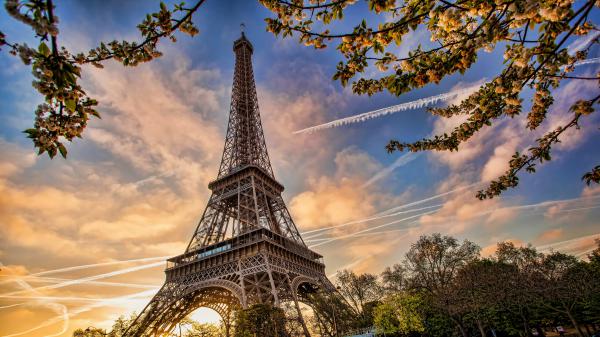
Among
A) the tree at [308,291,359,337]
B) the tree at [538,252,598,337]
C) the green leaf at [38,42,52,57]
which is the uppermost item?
the green leaf at [38,42,52,57]

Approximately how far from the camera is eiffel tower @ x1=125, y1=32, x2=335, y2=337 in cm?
2779

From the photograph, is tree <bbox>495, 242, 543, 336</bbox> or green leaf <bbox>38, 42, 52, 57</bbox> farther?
tree <bbox>495, 242, 543, 336</bbox>

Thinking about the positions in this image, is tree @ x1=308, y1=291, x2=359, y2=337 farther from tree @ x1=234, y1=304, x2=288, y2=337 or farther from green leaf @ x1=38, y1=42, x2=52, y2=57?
green leaf @ x1=38, y1=42, x2=52, y2=57

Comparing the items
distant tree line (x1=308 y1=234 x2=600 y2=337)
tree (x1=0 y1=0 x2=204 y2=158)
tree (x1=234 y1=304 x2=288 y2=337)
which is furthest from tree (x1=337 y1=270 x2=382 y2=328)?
tree (x1=0 y1=0 x2=204 y2=158)

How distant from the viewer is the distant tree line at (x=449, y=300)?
26.5m

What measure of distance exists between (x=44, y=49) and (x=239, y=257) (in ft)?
95.5

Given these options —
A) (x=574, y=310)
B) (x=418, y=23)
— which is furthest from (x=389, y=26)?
(x=574, y=310)

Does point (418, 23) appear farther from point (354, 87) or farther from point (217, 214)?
point (217, 214)

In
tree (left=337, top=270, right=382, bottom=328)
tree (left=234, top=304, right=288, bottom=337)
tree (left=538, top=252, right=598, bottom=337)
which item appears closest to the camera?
tree (left=234, top=304, right=288, bottom=337)

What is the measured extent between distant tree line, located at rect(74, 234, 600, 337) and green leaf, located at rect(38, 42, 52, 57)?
2190 cm

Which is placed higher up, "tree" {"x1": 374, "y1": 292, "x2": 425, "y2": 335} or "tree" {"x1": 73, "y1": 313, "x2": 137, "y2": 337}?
"tree" {"x1": 73, "y1": 313, "x2": 137, "y2": 337}

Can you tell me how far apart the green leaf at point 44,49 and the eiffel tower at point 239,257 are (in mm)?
24676

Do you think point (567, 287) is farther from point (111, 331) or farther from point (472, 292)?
point (111, 331)

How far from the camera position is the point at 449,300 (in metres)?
27.8
